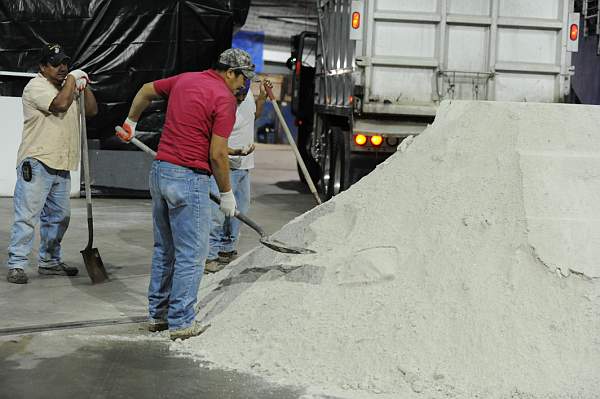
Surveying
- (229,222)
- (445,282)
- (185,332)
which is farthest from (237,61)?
(229,222)

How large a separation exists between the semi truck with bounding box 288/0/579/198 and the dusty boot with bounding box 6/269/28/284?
439cm

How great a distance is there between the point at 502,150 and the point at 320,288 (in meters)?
1.74

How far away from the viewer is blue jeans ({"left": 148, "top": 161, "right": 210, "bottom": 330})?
5586 millimetres

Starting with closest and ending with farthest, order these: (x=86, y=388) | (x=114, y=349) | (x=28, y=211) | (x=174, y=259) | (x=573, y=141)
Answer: (x=86, y=388)
(x=114, y=349)
(x=174, y=259)
(x=573, y=141)
(x=28, y=211)

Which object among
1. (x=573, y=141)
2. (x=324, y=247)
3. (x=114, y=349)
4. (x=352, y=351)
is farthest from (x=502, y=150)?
(x=114, y=349)

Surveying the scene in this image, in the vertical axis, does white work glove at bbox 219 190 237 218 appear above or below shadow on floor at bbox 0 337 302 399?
above

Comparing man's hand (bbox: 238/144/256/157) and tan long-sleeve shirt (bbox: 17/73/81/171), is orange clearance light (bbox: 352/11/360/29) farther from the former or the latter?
tan long-sleeve shirt (bbox: 17/73/81/171)

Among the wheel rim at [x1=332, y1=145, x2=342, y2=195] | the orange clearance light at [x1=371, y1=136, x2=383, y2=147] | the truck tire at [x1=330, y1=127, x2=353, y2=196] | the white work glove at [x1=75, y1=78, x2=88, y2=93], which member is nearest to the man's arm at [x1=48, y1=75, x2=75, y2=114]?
the white work glove at [x1=75, y1=78, x2=88, y2=93]

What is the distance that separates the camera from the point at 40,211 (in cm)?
752

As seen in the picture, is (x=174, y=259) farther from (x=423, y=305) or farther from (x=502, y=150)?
(x=502, y=150)

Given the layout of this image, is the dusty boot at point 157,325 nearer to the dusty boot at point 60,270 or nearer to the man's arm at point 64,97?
the dusty boot at point 60,270

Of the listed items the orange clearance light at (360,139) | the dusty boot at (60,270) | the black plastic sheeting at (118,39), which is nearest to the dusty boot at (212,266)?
the dusty boot at (60,270)

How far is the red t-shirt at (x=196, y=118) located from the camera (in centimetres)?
549

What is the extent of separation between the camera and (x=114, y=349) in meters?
5.54
